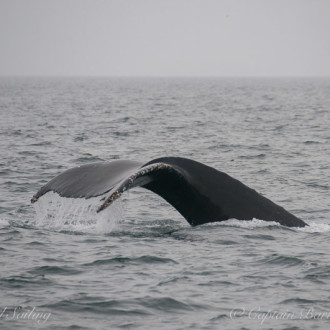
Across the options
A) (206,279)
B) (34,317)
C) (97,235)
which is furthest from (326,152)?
(34,317)

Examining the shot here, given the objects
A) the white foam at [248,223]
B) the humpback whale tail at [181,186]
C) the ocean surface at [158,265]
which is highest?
the humpback whale tail at [181,186]

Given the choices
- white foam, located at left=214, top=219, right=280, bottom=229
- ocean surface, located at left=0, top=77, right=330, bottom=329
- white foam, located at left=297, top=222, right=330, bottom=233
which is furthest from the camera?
white foam, located at left=297, top=222, right=330, bottom=233

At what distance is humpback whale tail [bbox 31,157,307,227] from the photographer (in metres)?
7.54

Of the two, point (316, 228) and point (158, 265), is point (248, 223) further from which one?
point (316, 228)

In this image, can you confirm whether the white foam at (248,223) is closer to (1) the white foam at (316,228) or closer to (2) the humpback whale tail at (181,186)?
(2) the humpback whale tail at (181,186)

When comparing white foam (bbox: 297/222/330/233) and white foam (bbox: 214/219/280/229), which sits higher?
white foam (bbox: 214/219/280/229)

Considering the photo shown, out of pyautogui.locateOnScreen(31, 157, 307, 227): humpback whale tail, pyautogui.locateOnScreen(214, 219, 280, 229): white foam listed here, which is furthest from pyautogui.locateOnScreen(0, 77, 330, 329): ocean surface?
pyautogui.locateOnScreen(31, 157, 307, 227): humpback whale tail

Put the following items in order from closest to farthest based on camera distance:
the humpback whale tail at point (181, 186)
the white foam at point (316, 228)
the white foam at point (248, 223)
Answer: the humpback whale tail at point (181, 186) → the white foam at point (248, 223) → the white foam at point (316, 228)

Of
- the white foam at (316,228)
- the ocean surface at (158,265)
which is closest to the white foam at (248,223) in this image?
the ocean surface at (158,265)

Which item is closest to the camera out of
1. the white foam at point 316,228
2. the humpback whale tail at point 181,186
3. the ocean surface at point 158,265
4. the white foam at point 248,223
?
the ocean surface at point 158,265

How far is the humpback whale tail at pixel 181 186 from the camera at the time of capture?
7.54m

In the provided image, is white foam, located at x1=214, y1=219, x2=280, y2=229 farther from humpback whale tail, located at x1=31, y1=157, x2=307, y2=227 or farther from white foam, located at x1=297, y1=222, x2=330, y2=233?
white foam, located at x1=297, y1=222, x2=330, y2=233

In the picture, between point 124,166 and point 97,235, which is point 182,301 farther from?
point 97,235

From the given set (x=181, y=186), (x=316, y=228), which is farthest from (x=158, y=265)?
(x=316, y=228)
